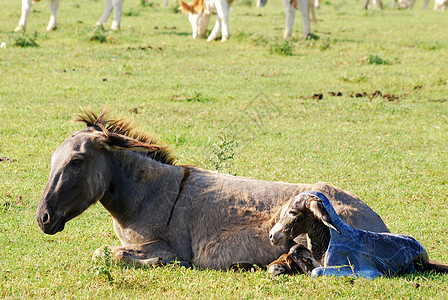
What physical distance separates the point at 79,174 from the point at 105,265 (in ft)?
2.54

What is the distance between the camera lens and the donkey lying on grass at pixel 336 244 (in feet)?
15.9

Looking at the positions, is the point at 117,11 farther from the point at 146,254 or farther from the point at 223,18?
the point at 146,254

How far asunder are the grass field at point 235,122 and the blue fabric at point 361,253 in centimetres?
12

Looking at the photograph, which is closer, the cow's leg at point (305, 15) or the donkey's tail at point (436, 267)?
the donkey's tail at point (436, 267)

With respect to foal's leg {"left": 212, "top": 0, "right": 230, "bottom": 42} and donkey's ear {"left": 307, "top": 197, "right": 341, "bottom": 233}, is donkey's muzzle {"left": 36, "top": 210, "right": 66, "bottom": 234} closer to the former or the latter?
donkey's ear {"left": 307, "top": 197, "right": 341, "bottom": 233}

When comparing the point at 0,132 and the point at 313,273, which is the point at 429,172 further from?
the point at 0,132

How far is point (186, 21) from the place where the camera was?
23.3 metres

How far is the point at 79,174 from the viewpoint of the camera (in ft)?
16.0

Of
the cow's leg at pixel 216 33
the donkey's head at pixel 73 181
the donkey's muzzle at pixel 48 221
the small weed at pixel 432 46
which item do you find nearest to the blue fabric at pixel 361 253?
the donkey's head at pixel 73 181

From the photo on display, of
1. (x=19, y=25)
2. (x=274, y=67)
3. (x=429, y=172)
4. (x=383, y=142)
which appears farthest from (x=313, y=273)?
(x=19, y=25)

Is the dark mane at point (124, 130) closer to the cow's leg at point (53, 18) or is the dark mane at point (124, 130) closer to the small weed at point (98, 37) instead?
the small weed at point (98, 37)

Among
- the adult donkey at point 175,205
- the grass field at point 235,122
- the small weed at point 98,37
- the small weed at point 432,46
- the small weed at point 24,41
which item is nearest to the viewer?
the grass field at point 235,122

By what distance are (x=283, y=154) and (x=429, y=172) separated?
212 cm

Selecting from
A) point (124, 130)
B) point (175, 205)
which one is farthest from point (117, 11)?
point (175, 205)
